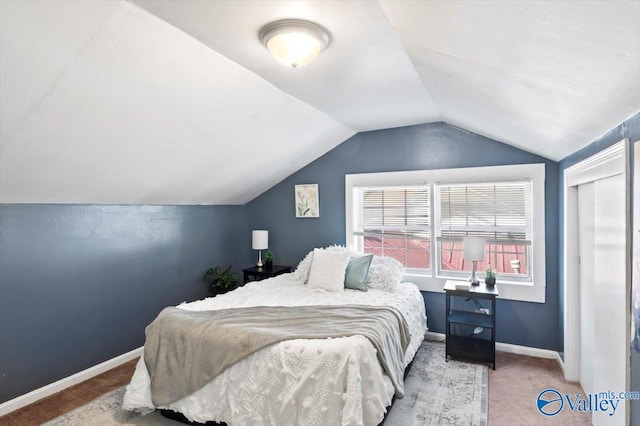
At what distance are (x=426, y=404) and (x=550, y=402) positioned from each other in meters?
0.99

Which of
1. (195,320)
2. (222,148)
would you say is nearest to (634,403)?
(195,320)

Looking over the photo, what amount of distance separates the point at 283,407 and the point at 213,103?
2.20 m

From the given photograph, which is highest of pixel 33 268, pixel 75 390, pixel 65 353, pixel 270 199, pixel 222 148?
pixel 222 148

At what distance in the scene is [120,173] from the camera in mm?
3088

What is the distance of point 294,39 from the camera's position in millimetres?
1934

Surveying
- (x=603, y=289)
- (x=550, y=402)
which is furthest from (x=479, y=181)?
(x=550, y=402)

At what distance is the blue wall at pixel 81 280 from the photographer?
2.81 m

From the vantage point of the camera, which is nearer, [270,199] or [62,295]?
[62,295]

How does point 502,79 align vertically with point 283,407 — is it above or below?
above

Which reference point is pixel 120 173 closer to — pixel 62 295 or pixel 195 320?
pixel 62 295

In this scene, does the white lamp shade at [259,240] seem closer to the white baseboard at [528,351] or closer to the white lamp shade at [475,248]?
the white lamp shade at [475,248]

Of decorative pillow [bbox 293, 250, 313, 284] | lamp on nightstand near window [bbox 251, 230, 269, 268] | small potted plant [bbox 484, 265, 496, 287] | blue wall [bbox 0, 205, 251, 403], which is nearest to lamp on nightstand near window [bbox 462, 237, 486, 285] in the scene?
small potted plant [bbox 484, 265, 496, 287]

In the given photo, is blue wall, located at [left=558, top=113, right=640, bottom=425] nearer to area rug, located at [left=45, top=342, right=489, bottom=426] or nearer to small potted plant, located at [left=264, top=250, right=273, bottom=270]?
area rug, located at [left=45, top=342, right=489, bottom=426]

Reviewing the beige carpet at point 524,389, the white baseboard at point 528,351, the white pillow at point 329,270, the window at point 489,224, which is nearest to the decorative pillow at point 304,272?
the white pillow at point 329,270
